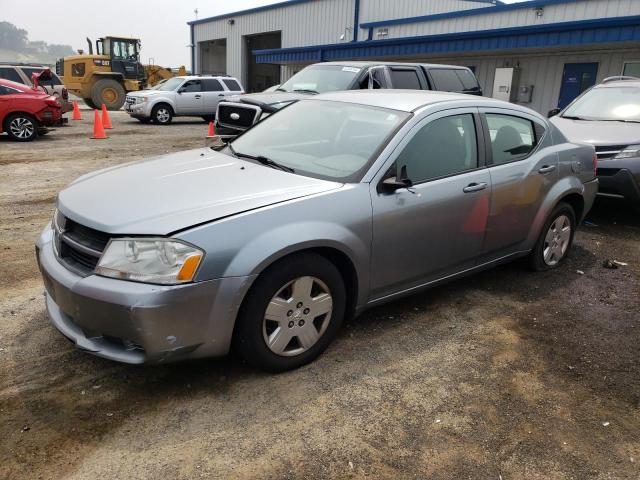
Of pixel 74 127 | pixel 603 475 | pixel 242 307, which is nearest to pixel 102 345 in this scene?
pixel 242 307

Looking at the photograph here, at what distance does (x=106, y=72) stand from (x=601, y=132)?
73.1ft

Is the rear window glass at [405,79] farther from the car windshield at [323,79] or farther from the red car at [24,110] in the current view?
the red car at [24,110]

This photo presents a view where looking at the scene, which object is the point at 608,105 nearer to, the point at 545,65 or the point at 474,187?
the point at 474,187

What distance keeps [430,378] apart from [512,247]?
5.68ft

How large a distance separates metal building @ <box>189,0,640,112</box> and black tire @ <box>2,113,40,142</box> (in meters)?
12.1

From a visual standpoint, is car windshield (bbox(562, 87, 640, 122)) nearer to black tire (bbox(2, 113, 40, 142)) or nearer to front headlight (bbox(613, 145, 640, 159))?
front headlight (bbox(613, 145, 640, 159))

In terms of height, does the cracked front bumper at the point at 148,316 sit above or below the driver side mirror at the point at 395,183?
below

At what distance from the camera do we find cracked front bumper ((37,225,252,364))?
2.56 meters

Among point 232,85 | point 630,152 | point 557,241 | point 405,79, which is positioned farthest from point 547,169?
point 232,85

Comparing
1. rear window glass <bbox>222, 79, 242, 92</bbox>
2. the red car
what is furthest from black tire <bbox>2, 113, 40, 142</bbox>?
rear window glass <bbox>222, 79, 242, 92</bbox>

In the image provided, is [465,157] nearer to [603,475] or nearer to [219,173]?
[219,173]

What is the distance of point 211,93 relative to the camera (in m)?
19.2

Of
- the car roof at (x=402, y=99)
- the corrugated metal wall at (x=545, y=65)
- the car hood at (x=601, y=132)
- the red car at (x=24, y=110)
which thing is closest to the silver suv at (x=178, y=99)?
the red car at (x=24, y=110)

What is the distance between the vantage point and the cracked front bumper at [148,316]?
2.56 metres
